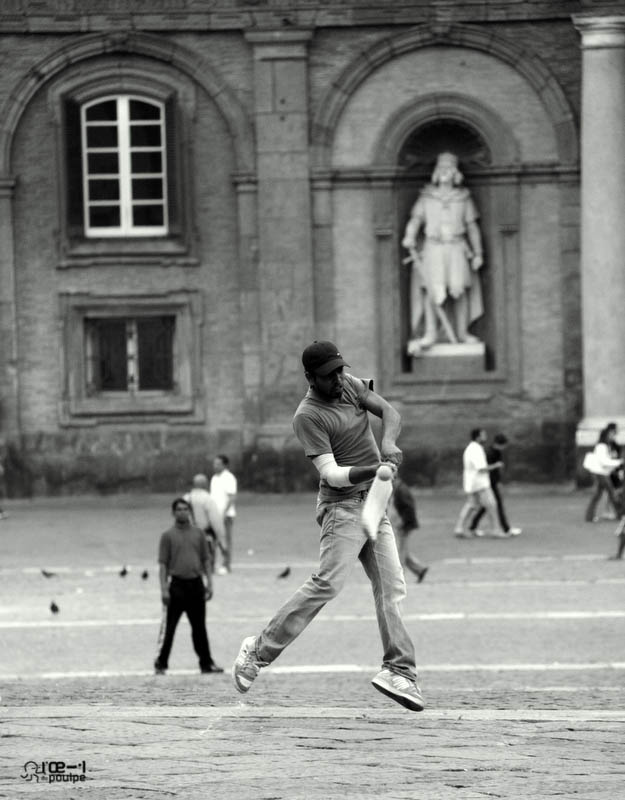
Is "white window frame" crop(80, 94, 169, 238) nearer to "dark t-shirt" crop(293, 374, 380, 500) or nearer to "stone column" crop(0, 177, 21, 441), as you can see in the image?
"stone column" crop(0, 177, 21, 441)

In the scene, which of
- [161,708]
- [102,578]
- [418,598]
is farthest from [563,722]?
[102,578]

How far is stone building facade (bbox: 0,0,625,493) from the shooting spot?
3241cm

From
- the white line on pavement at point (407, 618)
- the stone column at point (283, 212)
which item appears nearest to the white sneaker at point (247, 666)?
the white line on pavement at point (407, 618)

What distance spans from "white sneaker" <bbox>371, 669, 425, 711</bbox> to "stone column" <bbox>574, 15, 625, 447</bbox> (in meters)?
21.2

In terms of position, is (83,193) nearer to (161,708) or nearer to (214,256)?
(214,256)

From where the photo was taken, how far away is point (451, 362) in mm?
33156

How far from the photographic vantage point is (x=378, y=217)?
107ft

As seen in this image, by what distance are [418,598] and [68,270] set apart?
487 inches

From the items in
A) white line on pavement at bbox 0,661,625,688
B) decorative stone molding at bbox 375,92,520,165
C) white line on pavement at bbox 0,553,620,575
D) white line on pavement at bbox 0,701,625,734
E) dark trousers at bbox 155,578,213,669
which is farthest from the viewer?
decorative stone molding at bbox 375,92,520,165

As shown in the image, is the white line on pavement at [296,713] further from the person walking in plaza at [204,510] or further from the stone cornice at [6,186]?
the stone cornice at [6,186]

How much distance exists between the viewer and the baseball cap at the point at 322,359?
10125 mm

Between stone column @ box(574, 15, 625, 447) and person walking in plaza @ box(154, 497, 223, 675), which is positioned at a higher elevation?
stone column @ box(574, 15, 625, 447)

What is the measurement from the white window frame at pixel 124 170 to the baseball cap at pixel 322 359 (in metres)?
23.0

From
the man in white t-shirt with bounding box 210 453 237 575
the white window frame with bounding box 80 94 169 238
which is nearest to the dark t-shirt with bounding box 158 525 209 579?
the man in white t-shirt with bounding box 210 453 237 575
